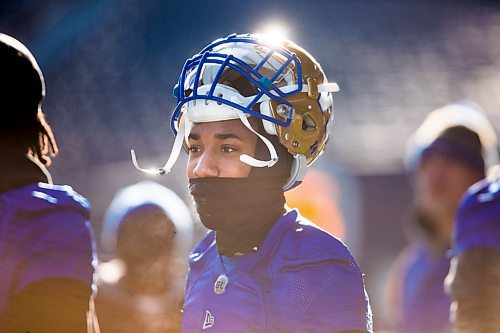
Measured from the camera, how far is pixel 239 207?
3.03 meters

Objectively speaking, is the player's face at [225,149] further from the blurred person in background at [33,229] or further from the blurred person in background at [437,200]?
the blurred person in background at [437,200]

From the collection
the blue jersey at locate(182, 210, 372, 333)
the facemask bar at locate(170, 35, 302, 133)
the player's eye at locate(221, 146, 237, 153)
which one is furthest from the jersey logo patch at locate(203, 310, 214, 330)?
the facemask bar at locate(170, 35, 302, 133)

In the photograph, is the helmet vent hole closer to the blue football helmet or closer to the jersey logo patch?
the blue football helmet

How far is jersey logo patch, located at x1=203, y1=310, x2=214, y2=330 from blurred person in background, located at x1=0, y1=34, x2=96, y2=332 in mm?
360

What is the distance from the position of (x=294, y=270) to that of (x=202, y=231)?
5.90 metres

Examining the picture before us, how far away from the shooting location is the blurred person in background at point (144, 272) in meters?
4.71

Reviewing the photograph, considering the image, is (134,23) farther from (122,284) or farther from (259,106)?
(259,106)

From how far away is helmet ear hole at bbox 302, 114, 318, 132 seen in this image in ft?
10.2

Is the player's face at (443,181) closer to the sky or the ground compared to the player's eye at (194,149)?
closer to the sky

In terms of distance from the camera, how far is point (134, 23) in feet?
39.9

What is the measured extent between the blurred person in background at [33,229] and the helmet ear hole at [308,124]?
708 mm

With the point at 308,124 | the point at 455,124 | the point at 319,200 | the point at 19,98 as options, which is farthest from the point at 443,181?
the point at 319,200

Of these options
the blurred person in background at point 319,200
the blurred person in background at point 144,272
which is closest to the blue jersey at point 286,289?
the blurred person in background at point 144,272

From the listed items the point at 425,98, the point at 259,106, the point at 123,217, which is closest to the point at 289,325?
the point at 259,106
